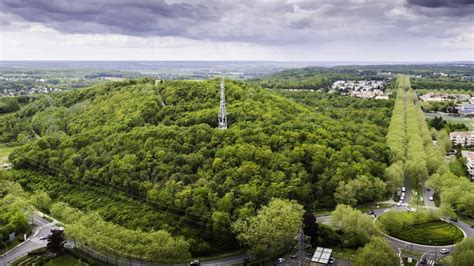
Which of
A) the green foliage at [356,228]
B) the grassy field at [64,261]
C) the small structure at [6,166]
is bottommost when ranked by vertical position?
the grassy field at [64,261]

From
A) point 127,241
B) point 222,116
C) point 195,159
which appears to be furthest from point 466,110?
point 127,241

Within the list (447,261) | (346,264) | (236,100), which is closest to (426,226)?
(447,261)

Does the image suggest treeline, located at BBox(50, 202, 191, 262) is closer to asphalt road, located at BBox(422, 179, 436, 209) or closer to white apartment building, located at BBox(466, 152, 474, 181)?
asphalt road, located at BBox(422, 179, 436, 209)

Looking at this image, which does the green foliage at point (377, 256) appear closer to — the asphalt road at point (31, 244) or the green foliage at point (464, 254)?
the green foliage at point (464, 254)

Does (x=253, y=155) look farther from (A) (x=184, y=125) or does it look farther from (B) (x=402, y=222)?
(B) (x=402, y=222)

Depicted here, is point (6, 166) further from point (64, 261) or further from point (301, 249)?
point (301, 249)

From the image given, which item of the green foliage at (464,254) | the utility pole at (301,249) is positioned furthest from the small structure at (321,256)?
the green foliage at (464,254)
